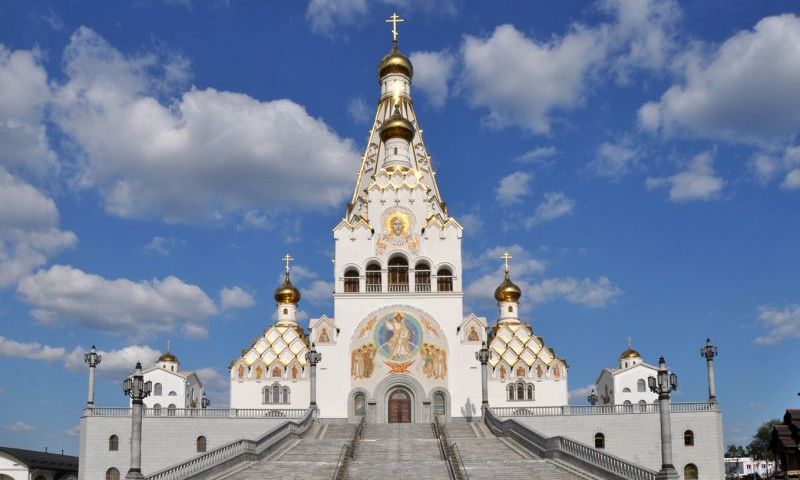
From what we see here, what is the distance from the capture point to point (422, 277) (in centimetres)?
4647

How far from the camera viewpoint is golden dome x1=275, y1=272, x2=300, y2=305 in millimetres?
56188

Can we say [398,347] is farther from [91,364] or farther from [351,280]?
[91,364]

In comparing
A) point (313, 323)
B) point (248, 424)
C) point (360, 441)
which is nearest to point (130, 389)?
point (360, 441)

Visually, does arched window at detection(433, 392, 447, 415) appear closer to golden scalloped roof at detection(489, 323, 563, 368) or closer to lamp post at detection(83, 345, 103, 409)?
golden scalloped roof at detection(489, 323, 563, 368)

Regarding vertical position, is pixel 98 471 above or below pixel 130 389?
below

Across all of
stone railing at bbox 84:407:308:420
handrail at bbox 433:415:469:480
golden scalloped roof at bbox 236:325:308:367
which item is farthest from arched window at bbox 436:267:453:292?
handrail at bbox 433:415:469:480

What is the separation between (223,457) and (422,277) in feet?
72.8

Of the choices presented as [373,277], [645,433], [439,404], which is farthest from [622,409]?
[373,277]

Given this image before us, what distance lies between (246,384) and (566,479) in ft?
87.0

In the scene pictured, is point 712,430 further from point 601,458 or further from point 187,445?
point 187,445

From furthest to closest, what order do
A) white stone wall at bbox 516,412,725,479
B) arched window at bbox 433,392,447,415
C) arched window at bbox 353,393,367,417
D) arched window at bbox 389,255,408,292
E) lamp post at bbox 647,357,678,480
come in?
arched window at bbox 389,255,408,292
arched window at bbox 353,393,367,417
arched window at bbox 433,392,447,415
white stone wall at bbox 516,412,725,479
lamp post at bbox 647,357,678,480

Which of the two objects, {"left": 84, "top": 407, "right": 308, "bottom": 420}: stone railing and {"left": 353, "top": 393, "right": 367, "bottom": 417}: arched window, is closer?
{"left": 84, "top": 407, "right": 308, "bottom": 420}: stone railing

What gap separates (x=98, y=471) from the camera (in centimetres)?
3853

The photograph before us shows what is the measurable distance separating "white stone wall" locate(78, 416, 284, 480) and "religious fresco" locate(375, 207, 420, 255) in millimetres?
12245
